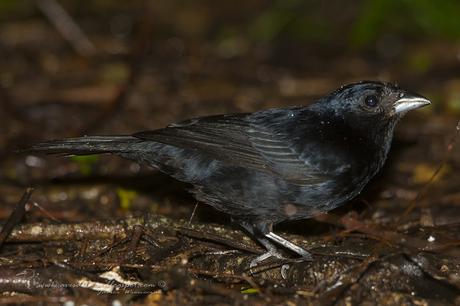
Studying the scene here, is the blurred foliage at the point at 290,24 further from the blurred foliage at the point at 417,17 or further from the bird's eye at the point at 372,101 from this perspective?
the bird's eye at the point at 372,101

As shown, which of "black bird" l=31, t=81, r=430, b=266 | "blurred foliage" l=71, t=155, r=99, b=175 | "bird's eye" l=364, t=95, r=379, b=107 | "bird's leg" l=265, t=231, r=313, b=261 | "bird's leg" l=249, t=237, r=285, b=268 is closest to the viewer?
"bird's leg" l=265, t=231, r=313, b=261

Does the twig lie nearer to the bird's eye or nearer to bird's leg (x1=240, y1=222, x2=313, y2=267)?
bird's leg (x1=240, y1=222, x2=313, y2=267)

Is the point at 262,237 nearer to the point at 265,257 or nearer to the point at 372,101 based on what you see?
the point at 265,257

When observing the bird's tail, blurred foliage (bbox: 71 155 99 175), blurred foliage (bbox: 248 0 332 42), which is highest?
blurred foliage (bbox: 248 0 332 42)

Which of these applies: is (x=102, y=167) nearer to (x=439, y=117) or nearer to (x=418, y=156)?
(x=418, y=156)

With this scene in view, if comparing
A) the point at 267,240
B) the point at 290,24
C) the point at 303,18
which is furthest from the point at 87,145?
the point at 303,18

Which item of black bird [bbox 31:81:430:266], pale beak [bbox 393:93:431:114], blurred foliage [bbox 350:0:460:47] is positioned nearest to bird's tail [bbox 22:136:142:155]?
black bird [bbox 31:81:430:266]

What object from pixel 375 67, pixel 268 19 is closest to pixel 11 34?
pixel 268 19
